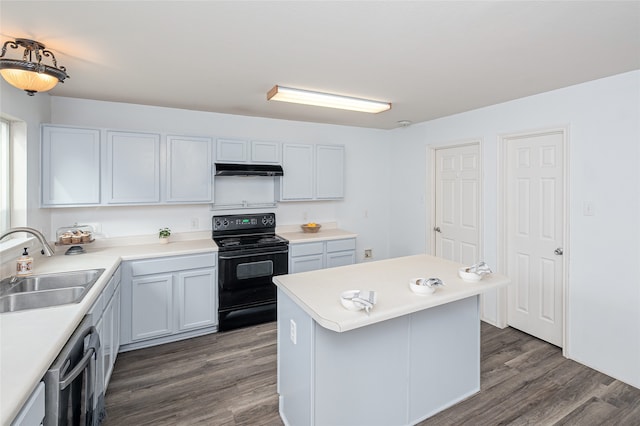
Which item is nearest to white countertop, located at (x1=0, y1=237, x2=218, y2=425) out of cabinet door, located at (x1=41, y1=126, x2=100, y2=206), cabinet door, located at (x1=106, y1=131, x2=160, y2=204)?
cabinet door, located at (x1=41, y1=126, x2=100, y2=206)

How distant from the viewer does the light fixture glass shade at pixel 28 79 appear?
1736mm

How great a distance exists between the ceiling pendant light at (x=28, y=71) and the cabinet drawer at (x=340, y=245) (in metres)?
2.92

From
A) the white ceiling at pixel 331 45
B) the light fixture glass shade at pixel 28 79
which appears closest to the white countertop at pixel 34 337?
the light fixture glass shade at pixel 28 79

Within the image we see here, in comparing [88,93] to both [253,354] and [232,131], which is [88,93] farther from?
[253,354]

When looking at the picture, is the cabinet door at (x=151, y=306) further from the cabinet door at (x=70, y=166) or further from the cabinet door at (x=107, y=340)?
the cabinet door at (x=70, y=166)

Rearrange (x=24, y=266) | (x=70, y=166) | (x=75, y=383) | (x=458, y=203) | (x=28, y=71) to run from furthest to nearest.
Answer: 1. (x=458, y=203)
2. (x=70, y=166)
3. (x=24, y=266)
4. (x=28, y=71)
5. (x=75, y=383)

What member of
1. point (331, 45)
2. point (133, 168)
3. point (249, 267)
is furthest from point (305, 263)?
point (331, 45)

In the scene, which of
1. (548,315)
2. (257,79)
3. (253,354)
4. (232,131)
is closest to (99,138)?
(232,131)

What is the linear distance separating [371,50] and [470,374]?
2382 mm

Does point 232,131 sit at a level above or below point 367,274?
above

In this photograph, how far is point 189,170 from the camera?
11.2 ft

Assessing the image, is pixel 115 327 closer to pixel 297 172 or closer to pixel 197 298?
pixel 197 298

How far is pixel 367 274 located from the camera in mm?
2320

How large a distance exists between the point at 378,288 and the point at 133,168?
2.67 meters
